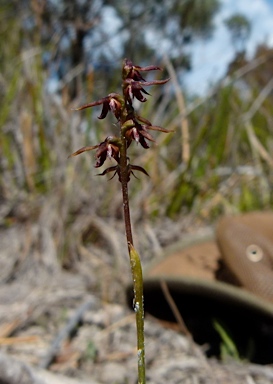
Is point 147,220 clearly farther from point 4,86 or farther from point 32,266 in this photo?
point 4,86

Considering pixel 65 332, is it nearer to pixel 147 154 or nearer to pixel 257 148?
pixel 147 154

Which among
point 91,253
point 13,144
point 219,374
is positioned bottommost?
point 219,374

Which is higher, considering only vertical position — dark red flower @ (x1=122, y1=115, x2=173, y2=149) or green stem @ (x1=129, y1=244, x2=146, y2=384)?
dark red flower @ (x1=122, y1=115, x2=173, y2=149)

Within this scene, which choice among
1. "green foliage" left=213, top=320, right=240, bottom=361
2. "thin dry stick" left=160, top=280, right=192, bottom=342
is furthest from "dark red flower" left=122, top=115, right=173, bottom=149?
"green foliage" left=213, top=320, right=240, bottom=361

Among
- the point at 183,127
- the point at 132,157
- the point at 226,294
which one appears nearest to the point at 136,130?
the point at 226,294

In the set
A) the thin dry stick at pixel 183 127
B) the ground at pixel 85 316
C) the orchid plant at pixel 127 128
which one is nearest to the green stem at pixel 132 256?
the orchid plant at pixel 127 128

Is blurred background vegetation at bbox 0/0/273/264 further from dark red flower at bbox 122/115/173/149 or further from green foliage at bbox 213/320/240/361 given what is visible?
dark red flower at bbox 122/115/173/149

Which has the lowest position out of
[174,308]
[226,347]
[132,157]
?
[226,347]

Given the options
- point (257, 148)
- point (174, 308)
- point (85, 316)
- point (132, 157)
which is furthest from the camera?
point (257, 148)

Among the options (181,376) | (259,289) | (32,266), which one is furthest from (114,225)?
(181,376)

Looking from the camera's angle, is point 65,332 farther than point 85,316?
No

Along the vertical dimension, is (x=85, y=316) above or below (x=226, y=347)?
above
